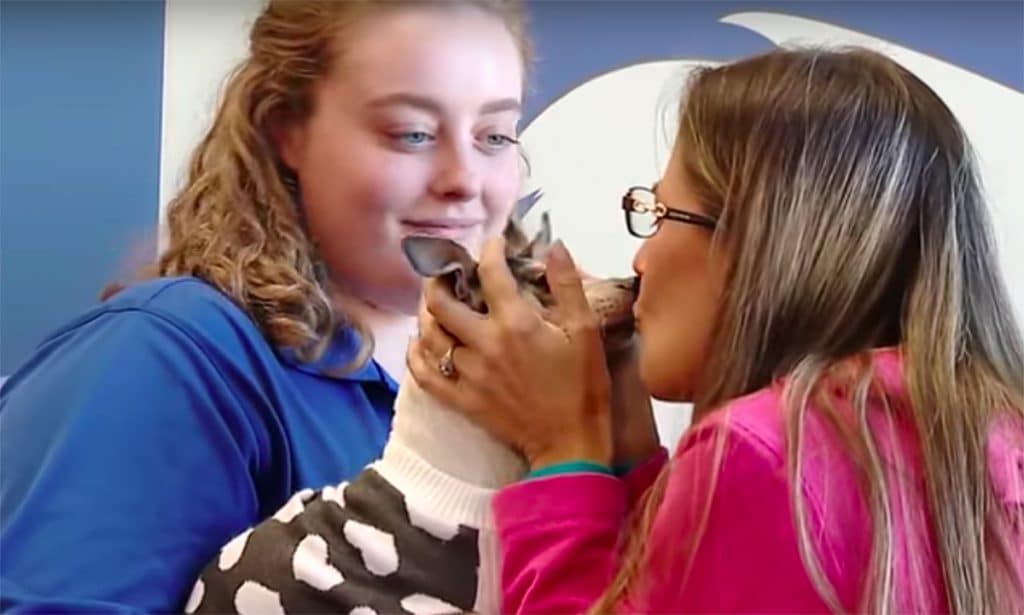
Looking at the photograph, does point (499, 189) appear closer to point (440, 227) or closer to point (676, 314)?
point (440, 227)

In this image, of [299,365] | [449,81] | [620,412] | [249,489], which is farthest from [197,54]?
[620,412]

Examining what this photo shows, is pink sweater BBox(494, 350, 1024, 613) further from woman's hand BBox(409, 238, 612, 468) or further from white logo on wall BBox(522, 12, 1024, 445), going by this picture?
white logo on wall BBox(522, 12, 1024, 445)

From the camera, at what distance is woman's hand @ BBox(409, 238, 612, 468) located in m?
0.99

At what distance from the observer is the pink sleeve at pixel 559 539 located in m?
0.89

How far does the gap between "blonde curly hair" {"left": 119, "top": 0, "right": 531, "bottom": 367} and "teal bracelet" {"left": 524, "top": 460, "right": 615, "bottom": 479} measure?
31 cm

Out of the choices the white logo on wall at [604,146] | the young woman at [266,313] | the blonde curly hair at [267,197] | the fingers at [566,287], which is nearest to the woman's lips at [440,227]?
the young woman at [266,313]

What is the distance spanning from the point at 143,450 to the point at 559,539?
14.5 inches

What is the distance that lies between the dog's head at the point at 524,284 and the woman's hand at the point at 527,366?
0.6 inches

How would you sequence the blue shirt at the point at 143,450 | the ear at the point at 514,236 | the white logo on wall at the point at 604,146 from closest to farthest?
the blue shirt at the point at 143,450
the ear at the point at 514,236
the white logo on wall at the point at 604,146

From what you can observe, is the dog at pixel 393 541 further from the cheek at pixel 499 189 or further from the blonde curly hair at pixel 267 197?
the cheek at pixel 499 189

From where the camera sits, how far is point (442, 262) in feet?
3.58

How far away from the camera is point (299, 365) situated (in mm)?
1146

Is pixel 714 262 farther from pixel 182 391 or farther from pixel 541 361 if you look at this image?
pixel 182 391

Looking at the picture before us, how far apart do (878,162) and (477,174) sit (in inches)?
19.3
